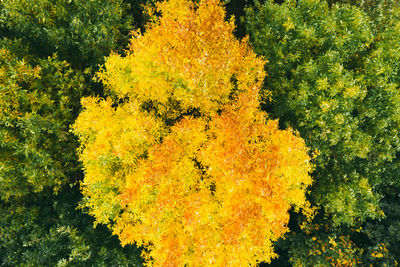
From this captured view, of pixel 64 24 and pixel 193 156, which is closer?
pixel 193 156

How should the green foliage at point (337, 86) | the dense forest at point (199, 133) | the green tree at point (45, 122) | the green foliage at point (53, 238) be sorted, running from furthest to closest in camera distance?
1. the green foliage at point (53, 238)
2. the green foliage at point (337, 86)
3. the green tree at point (45, 122)
4. the dense forest at point (199, 133)

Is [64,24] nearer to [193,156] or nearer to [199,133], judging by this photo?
[199,133]

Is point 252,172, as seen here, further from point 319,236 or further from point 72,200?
point 72,200

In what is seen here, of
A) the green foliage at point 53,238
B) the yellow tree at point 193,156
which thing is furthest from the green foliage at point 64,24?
the green foliage at point 53,238

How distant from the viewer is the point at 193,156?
1183cm

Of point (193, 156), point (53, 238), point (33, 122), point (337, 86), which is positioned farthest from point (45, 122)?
point (337, 86)

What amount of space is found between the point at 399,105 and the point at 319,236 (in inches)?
357

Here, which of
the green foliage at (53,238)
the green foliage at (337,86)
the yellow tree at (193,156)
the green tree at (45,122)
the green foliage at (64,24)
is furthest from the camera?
the green foliage at (53,238)

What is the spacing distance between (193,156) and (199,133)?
1.23 m

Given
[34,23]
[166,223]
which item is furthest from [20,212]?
[34,23]

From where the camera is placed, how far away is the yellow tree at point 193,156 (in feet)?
34.2

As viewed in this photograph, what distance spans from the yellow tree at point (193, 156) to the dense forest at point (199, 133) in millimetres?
72

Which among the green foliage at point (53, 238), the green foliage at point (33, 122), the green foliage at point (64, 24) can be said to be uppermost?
the green foliage at point (64, 24)

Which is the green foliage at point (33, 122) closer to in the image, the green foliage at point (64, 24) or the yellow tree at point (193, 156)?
the green foliage at point (64, 24)
